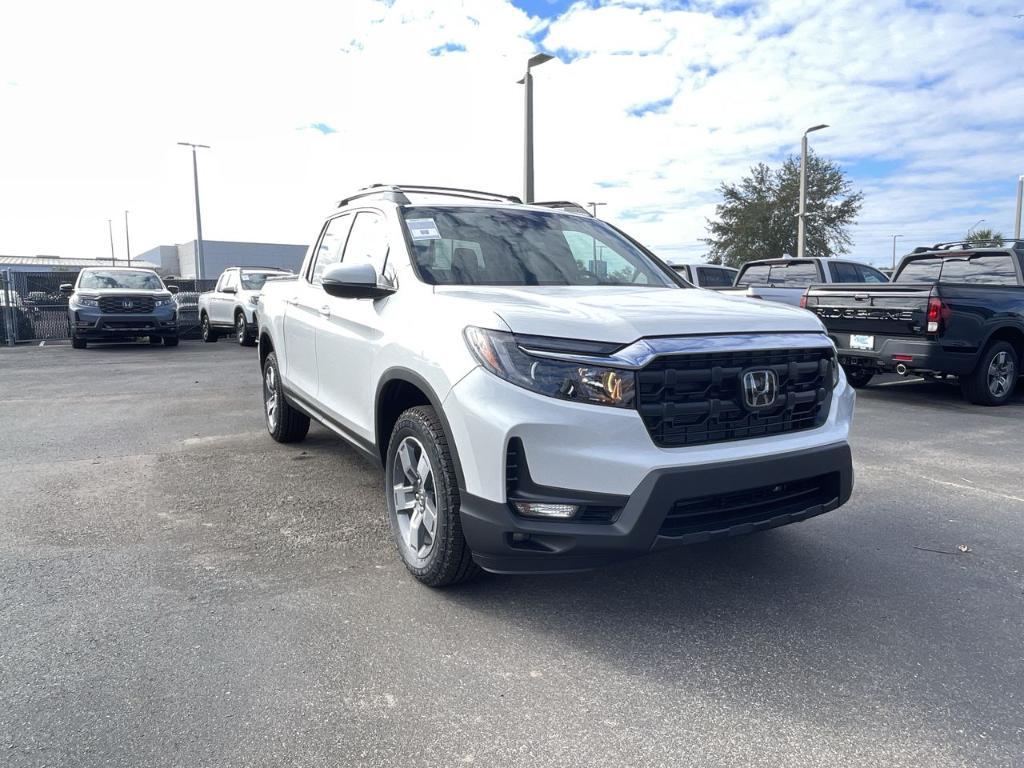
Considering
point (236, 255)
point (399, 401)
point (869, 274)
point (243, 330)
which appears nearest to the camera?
point (399, 401)

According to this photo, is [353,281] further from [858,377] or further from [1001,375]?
[858,377]

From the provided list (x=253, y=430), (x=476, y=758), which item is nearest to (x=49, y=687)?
(x=476, y=758)

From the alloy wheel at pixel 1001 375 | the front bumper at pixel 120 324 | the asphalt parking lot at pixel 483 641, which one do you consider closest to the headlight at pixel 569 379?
the asphalt parking lot at pixel 483 641

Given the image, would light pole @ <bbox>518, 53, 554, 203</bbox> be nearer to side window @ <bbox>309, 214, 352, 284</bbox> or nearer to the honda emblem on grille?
side window @ <bbox>309, 214, 352, 284</bbox>

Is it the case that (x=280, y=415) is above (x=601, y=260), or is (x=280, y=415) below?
below

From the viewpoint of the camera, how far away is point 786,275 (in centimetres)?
1335

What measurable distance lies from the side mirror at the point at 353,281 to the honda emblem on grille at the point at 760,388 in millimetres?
1787

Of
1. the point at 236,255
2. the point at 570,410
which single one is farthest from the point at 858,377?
the point at 236,255

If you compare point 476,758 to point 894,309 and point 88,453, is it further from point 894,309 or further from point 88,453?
point 894,309

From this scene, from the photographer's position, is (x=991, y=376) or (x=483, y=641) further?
(x=991, y=376)

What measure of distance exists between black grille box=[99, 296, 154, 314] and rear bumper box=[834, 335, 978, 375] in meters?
14.0

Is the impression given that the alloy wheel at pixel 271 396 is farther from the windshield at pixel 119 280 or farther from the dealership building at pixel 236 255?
the dealership building at pixel 236 255

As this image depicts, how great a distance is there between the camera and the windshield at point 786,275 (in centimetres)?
1311

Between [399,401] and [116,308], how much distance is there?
14333 mm
